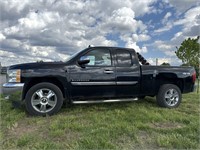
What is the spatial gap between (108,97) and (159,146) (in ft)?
7.42

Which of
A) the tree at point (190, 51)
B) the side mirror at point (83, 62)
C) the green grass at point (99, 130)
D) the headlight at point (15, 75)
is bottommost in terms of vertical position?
the green grass at point (99, 130)

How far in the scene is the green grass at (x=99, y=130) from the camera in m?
2.90

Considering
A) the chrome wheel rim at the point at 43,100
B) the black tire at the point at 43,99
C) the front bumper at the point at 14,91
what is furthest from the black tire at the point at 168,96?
the front bumper at the point at 14,91

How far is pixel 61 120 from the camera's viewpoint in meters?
4.05

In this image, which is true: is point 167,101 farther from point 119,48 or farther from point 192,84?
point 119,48

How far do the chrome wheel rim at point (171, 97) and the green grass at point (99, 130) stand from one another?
A: 2.61ft

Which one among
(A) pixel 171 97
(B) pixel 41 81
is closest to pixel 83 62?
(B) pixel 41 81

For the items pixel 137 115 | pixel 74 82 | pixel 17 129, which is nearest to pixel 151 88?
pixel 137 115

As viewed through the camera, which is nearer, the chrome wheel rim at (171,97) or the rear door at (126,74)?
the rear door at (126,74)

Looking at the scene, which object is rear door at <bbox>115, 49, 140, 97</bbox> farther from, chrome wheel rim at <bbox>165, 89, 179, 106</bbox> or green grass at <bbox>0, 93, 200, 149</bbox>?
chrome wheel rim at <bbox>165, 89, 179, 106</bbox>

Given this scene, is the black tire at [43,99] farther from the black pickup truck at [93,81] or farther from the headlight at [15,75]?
the headlight at [15,75]

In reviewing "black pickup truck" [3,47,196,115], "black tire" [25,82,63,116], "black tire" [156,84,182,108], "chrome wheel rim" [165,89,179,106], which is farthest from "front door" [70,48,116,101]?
"chrome wheel rim" [165,89,179,106]

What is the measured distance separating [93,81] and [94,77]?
105 mm

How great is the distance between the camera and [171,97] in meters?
5.55
